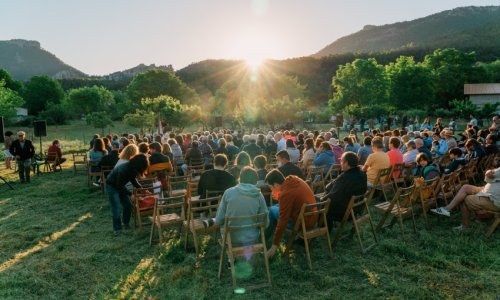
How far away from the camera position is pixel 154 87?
211 ft

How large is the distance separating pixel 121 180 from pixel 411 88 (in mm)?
44898

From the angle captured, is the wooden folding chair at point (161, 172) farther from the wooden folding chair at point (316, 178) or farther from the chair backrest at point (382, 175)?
the chair backrest at point (382, 175)

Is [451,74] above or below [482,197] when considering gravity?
above

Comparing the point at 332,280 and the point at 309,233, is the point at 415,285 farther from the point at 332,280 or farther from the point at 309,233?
the point at 309,233

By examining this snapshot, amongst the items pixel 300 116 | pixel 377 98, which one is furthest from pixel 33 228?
pixel 377 98

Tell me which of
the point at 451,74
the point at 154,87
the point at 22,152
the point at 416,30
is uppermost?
the point at 416,30

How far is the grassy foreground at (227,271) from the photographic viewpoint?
4434mm

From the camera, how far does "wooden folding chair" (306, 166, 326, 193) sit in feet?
26.2

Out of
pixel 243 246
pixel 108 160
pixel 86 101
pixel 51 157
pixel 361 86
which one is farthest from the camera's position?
pixel 86 101

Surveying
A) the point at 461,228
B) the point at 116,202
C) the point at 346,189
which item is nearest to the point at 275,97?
the point at 116,202

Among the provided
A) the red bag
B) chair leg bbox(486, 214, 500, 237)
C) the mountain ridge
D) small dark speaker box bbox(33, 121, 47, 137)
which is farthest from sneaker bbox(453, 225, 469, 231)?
the mountain ridge

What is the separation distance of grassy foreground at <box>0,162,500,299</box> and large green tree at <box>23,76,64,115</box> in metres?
72.7

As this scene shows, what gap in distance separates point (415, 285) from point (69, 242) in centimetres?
569

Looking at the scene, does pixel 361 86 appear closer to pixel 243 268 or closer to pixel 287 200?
pixel 287 200
